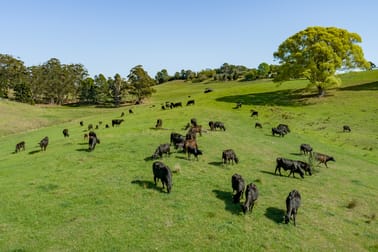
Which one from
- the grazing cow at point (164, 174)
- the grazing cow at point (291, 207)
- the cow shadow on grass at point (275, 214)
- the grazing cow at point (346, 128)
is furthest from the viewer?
the grazing cow at point (346, 128)

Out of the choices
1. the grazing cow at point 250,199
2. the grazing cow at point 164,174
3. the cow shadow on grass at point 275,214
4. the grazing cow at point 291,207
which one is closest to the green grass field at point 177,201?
the cow shadow on grass at point 275,214

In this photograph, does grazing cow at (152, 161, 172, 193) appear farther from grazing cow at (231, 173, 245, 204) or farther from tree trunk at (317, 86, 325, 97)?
tree trunk at (317, 86, 325, 97)

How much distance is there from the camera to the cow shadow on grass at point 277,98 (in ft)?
219

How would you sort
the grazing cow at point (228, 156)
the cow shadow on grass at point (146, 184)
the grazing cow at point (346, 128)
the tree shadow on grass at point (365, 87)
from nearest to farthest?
the cow shadow on grass at point (146, 184), the grazing cow at point (228, 156), the grazing cow at point (346, 128), the tree shadow on grass at point (365, 87)

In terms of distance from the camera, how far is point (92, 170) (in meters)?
22.3

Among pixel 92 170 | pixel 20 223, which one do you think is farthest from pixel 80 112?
pixel 20 223

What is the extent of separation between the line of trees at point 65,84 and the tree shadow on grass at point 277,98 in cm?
4355

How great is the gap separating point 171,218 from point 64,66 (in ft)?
419

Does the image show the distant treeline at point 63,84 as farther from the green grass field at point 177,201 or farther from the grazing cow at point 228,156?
the grazing cow at point 228,156

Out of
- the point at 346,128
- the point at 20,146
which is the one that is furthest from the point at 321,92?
the point at 20,146

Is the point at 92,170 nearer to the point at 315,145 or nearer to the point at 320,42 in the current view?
the point at 315,145

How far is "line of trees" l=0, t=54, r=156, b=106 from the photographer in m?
112

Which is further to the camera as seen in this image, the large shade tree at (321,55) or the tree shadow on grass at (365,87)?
the tree shadow on grass at (365,87)

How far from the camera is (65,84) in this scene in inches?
4919
